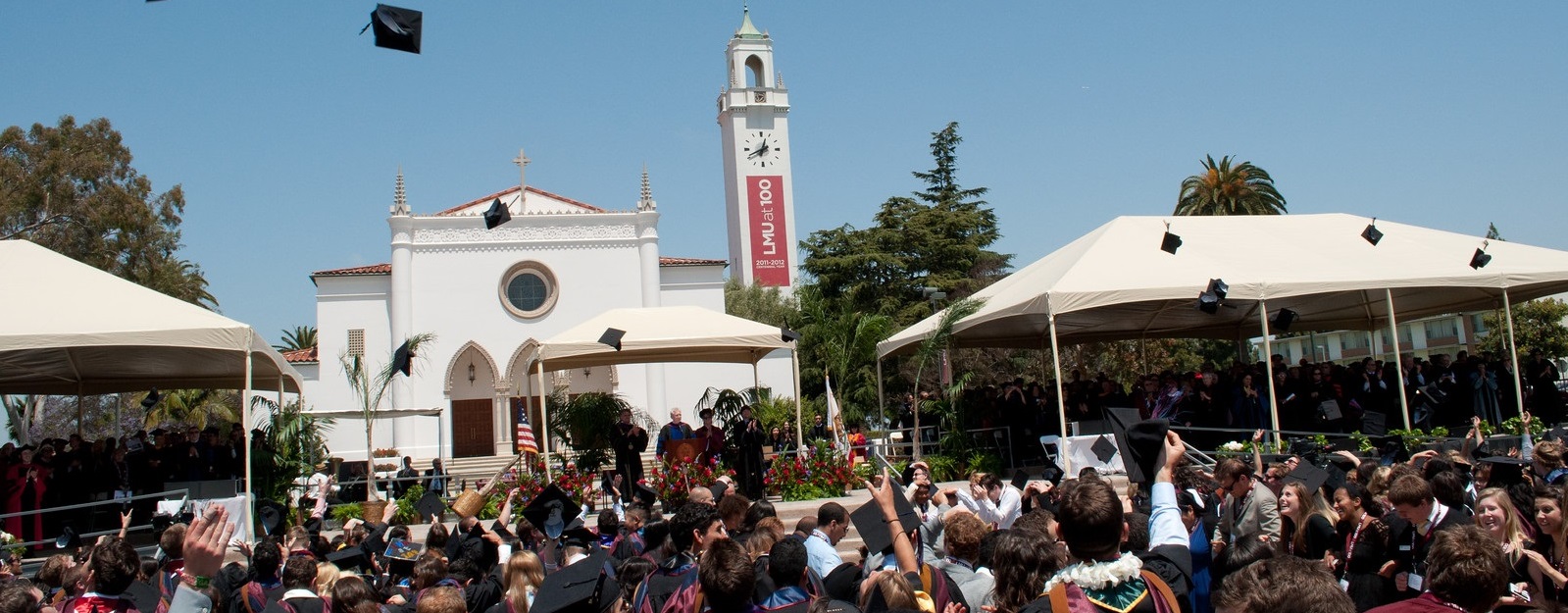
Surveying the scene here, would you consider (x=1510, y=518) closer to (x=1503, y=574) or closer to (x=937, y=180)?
(x=1503, y=574)

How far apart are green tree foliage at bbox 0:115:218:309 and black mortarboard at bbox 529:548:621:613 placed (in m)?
32.4

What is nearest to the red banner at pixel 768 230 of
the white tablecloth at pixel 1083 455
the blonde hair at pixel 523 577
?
the white tablecloth at pixel 1083 455

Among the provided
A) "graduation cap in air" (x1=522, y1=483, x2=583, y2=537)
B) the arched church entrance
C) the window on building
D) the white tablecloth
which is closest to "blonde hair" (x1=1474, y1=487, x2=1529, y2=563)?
"graduation cap in air" (x1=522, y1=483, x2=583, y2=537)

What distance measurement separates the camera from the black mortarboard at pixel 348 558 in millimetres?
7262

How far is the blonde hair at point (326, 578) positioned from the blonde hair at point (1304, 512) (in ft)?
15.9

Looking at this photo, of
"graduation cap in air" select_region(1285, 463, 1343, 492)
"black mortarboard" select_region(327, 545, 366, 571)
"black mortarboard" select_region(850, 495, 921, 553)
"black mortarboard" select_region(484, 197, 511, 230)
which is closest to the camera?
"black mortarboard" select_region(850, 495, 921, 553)

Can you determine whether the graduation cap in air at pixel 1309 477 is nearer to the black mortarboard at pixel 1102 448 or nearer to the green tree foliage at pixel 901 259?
the black mortarboard at pixel 1102 448

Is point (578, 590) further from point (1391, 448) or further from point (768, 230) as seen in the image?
point (768, 230)

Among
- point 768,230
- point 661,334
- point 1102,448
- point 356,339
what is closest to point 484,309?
point 356,339

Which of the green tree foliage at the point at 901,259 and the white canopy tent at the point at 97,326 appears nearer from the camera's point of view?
→ the white canopy tent at the point at 97,326

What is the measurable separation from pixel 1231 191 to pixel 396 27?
35672mm

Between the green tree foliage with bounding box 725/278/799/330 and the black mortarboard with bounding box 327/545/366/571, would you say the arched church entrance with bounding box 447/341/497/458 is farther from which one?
the black mortarboard with bounding box 327/545/366/571

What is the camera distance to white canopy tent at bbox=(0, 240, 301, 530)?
12.9 meters

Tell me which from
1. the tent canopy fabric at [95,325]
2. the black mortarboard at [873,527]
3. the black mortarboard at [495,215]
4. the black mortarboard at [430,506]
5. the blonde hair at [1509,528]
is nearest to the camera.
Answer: the blonde hair at [1509,528]
